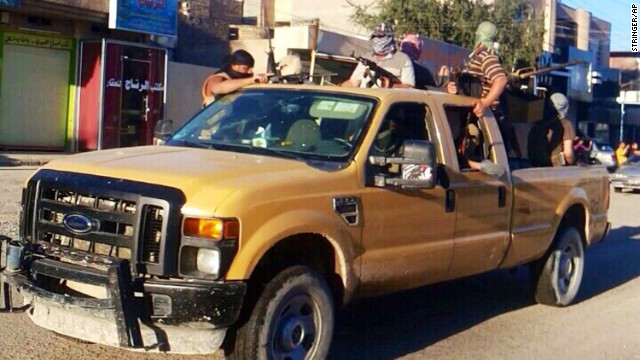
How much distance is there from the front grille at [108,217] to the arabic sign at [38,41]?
1786 cm

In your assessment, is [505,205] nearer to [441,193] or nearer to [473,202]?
[473,202]

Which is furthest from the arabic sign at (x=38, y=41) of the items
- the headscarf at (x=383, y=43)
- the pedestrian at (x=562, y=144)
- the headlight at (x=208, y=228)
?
the headlight at (x=208, y=228)

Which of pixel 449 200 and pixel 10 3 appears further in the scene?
pixel 10 3

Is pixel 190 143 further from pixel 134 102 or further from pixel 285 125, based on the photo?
pixel 134 102

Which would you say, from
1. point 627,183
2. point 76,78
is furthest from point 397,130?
point 627,183

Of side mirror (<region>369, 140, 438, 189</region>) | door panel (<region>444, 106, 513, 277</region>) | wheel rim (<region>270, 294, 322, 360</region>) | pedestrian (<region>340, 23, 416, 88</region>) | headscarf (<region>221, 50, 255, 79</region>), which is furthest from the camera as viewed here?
headscarf (<region>221, 50, 255, 79</region>)

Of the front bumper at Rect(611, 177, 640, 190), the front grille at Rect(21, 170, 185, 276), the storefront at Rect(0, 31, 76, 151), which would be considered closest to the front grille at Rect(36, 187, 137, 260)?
the front grille at Rect(21, 170, 185, 276)

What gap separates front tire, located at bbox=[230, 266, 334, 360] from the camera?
17.3ft

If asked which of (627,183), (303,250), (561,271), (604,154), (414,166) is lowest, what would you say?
(561,271)

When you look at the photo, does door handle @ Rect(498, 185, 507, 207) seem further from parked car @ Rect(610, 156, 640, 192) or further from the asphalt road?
parked car @ Rect(610, 156, 640, 192)

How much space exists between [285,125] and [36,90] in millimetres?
18035

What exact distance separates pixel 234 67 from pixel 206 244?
349 centimetres

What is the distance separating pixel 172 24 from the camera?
81.4 feet

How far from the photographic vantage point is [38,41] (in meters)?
22.9
